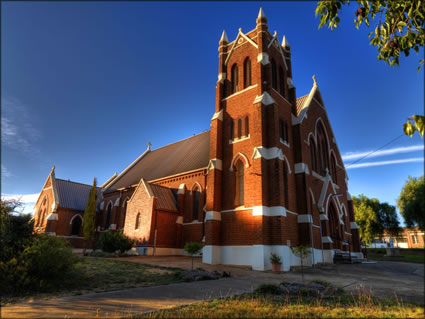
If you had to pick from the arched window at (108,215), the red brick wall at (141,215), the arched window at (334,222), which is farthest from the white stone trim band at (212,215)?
the arched window at (108,215)

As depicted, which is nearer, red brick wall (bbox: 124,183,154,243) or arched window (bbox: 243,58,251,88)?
arched window (bbox: 243,58,251,88)

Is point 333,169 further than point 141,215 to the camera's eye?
Yes

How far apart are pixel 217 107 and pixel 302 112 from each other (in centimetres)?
767

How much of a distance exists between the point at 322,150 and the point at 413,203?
20486mm

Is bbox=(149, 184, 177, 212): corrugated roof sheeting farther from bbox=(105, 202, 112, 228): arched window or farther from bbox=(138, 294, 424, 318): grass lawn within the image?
bbox=(138, 294, 424, 318): grass lawn

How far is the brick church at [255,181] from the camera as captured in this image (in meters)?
18.5

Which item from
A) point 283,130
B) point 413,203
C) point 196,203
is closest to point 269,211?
point 283,130

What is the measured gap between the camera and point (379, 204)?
181 feet

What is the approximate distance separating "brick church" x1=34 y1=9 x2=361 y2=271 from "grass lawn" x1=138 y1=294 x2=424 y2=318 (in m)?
10.2

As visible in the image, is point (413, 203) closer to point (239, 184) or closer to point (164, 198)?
point (239, 184)

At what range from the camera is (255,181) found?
733 inches

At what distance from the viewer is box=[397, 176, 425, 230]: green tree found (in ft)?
124

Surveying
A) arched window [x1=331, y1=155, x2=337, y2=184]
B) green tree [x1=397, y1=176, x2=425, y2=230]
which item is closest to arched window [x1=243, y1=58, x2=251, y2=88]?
arched window [x1=331, y1=155, x2=337, y2=184]

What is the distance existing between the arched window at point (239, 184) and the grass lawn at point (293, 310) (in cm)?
1246
